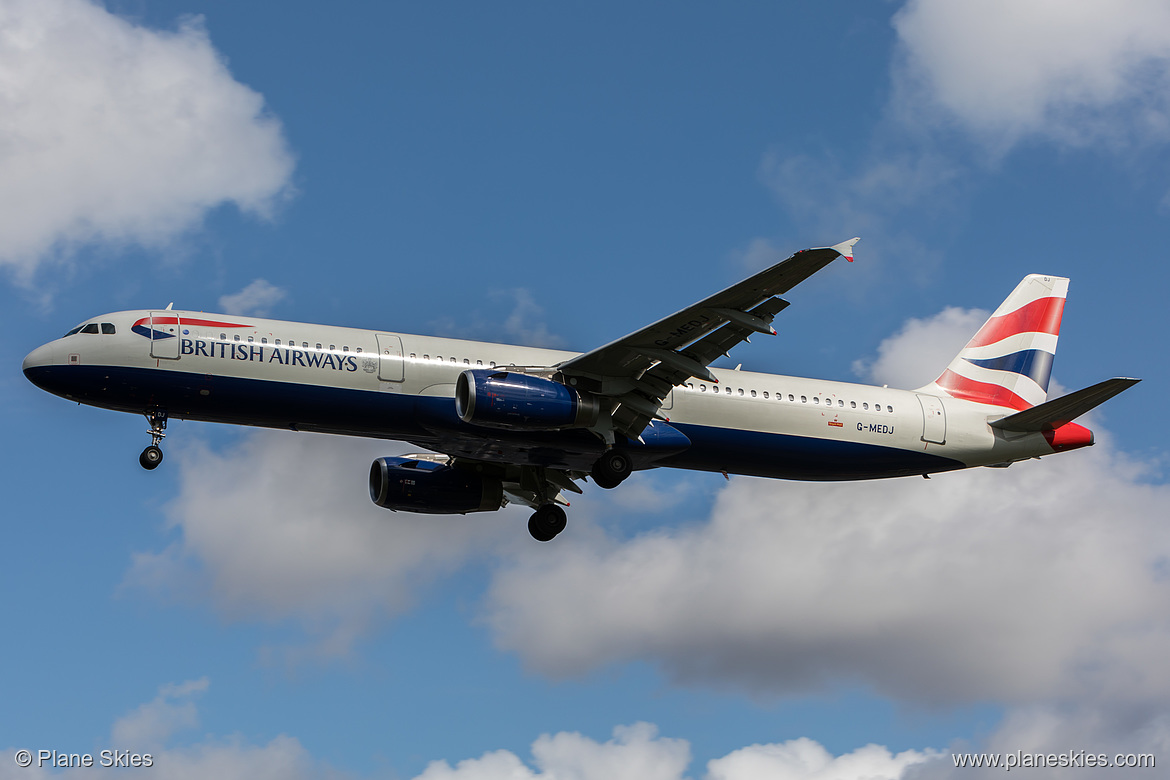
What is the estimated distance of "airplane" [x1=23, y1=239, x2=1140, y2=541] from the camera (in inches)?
1182

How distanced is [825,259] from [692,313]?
4.08m

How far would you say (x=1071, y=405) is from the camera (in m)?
34.4

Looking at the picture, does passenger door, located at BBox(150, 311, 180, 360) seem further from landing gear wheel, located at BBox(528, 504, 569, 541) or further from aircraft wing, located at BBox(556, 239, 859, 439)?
landing gear wheel, located at BBox(528, 504, 569, 541)

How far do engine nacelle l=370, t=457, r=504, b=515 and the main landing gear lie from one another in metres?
8.17

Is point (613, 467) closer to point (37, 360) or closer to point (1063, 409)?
point (1063, 409)

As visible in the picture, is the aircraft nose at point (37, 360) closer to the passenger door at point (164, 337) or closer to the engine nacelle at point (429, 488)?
the passenger door at point (164, 337)

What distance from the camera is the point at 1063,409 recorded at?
34.9 metres

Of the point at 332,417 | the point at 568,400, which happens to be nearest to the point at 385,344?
the point at 332,417

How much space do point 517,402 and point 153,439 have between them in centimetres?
923

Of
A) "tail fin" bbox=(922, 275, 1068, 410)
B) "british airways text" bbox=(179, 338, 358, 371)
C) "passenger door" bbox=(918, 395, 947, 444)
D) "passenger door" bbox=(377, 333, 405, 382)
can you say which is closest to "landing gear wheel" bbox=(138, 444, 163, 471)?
"british airways text" bbox=(179, 338, 358, 371)

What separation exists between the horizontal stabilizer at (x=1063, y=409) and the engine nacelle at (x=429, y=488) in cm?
1567

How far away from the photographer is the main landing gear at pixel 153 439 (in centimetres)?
3069

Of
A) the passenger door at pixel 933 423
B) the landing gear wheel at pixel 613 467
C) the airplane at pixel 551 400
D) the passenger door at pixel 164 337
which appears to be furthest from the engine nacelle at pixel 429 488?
the passenger door at pixel 933 423

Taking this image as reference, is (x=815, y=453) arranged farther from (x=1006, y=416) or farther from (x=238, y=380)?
(x=238, y=380)
